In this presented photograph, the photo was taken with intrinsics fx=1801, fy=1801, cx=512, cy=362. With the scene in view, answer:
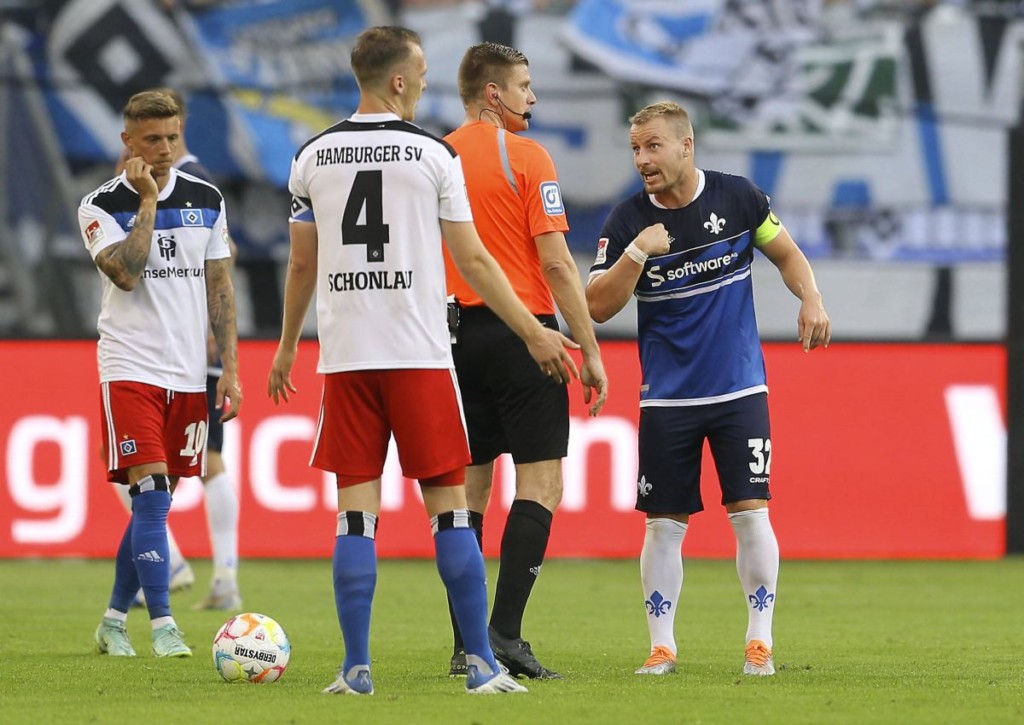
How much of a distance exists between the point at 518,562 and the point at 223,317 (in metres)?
1.83

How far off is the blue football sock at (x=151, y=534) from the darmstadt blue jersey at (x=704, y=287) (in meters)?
1.88

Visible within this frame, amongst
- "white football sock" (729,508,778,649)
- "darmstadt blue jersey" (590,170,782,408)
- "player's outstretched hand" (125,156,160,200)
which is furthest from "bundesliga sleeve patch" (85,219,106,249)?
"white football sock" (729,508,778,649)

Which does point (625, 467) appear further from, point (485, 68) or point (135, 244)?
point (485, 68)

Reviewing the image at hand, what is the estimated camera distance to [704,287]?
6.67m

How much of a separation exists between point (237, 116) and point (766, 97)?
5208mm

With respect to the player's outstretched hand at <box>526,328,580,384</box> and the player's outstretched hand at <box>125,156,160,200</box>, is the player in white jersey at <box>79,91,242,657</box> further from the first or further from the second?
the player's outstretched hand at <box>526,328,580,384</box>

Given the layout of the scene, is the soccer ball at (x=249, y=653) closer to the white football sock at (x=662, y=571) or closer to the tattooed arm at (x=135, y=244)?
the white football sock at (x=662, y=571)

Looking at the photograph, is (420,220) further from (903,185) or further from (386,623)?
(903,185)

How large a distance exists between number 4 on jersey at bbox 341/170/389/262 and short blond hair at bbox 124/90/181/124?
174cm

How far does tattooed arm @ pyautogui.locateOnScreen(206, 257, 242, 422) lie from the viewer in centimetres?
731

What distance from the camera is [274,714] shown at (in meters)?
5.30

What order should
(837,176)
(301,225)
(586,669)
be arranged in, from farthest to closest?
(837,176)
(586,669)
(301,225)

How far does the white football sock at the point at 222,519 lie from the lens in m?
9.34

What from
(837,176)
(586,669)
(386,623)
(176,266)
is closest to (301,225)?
(176,266)
